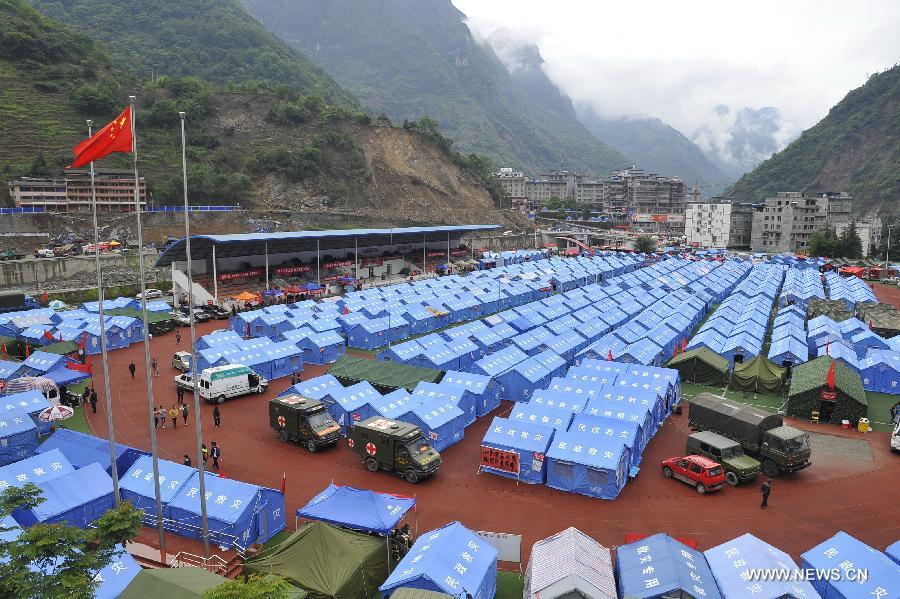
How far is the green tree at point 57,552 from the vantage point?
8.37 meters

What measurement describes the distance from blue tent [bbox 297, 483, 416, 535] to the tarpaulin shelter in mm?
3448

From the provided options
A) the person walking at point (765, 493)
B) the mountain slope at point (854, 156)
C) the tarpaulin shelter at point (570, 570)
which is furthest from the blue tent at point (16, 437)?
the mountain slope at point (854, 156)

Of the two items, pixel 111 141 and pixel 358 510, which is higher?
pixel 111 141

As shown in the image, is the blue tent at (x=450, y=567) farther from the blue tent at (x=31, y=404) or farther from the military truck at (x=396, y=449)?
the blue tent at (x=31, y=404)

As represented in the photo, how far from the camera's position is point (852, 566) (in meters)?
11.3

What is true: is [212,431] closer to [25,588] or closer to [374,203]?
[25,588]

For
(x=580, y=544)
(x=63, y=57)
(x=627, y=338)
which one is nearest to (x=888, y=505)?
(x=580, y=544)

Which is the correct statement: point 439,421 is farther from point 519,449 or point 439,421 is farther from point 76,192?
point 76,192

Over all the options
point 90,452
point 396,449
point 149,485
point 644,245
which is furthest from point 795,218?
point 90,452

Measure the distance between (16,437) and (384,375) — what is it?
1306cm

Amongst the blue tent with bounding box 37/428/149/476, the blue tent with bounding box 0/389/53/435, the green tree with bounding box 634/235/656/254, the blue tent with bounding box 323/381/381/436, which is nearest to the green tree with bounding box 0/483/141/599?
the blue tent with bounding box 37/428/149/476

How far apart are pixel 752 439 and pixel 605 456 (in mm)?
5763

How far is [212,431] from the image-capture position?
21.8 meters

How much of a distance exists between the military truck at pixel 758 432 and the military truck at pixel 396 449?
32.7 ft
